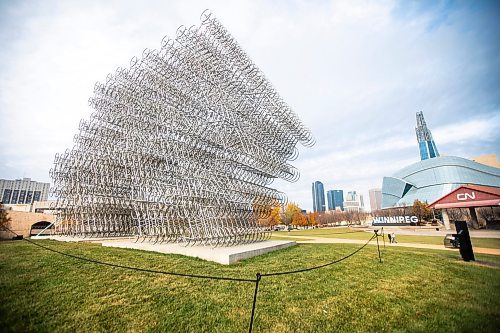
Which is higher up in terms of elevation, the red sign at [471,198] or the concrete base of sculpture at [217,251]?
the red sign at [471,198]

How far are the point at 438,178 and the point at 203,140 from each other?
98273 mm

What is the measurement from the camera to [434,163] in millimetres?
89000

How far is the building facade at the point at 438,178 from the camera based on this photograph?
81.0 metres

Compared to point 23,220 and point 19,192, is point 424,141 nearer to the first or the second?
point 23,220

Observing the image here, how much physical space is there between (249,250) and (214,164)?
5.22 meters

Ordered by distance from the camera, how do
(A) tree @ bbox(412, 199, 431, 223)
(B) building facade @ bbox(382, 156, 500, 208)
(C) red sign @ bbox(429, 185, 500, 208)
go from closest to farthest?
(C) red sign @ bbox(429, 185, 500, 208) → (A) tree @ bbox(412, 199, 431, 223) → (B) building facade @ bbox(382, 156, 500, 208)

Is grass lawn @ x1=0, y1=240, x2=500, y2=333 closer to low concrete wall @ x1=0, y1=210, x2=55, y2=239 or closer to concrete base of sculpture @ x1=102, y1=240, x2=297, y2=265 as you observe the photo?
concrete base of sculpture @ x1=102, y1=240, x2=297, y2=265

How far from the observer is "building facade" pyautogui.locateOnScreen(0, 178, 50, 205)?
100 m

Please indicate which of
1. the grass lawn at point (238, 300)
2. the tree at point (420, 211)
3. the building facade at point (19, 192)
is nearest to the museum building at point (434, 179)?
the tree at point (420, 211)

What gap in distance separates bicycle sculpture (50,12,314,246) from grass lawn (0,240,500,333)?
14.9 feet

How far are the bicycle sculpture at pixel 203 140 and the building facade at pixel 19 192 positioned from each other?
365 ft

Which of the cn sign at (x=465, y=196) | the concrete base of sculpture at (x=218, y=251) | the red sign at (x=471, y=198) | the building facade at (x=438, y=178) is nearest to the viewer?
the concrete base of sculpture at (x=218, y=251)

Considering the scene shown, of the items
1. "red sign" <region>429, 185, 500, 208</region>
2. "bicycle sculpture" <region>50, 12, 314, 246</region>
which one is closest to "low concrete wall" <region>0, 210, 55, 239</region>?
"bicycle sculpture" <region>50, 12, 314, 246</region>

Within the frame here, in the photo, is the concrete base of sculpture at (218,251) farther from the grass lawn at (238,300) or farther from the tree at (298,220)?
the tree at (298,220)
